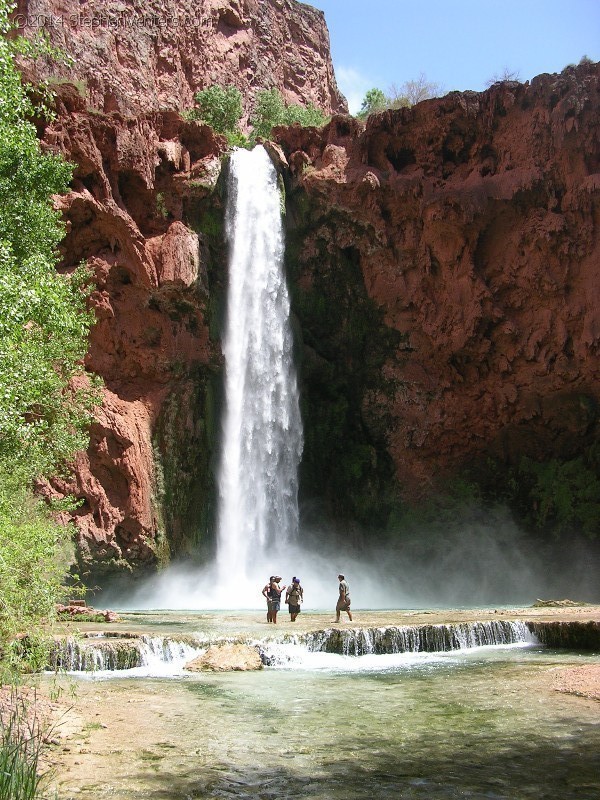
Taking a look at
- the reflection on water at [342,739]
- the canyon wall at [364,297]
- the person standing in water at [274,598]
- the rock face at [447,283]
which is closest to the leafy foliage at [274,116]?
the canyon wall at [364,297]

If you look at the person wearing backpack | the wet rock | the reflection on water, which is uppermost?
the person wearing backpack

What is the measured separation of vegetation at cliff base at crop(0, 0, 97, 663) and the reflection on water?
1741 mm

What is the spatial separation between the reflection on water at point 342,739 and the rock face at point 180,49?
79.6ft

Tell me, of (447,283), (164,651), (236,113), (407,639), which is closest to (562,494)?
(447,283)

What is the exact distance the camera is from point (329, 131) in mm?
32031

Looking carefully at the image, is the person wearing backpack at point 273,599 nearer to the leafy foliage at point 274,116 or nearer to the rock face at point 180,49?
the rock face at point 180,49

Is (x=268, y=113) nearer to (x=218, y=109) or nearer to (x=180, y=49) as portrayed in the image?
(x=218, y=109)

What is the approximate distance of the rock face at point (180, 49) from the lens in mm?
36719

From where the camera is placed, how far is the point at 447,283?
30.2m

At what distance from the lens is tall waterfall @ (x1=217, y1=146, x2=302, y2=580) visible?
94.4 ft

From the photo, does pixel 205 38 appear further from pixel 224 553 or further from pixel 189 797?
pixel 189 797

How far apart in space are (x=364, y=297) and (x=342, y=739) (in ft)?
82.6

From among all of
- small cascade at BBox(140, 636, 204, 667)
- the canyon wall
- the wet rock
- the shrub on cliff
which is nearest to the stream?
the wet rock

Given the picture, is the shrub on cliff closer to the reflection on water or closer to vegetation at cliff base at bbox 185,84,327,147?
vegetation at cliff base at bbox 185,84,327,147
